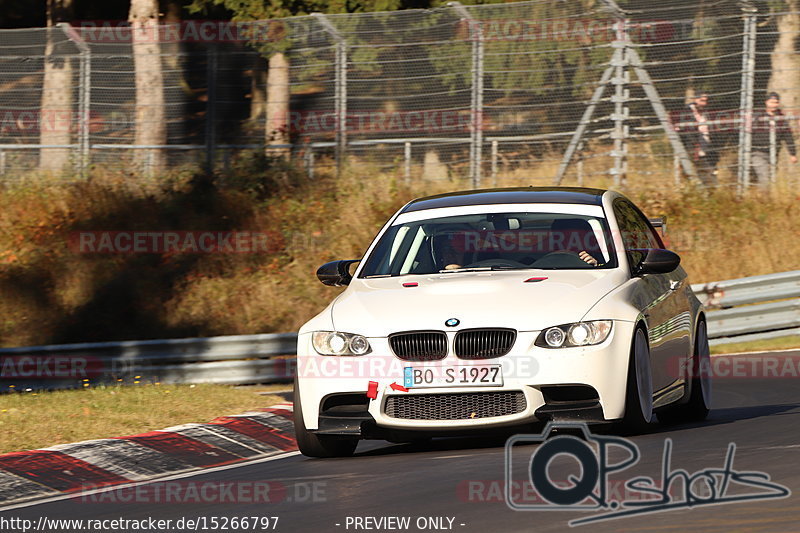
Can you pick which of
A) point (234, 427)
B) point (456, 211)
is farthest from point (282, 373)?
point (456, 211)

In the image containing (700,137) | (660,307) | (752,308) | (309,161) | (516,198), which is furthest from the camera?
(309,161)

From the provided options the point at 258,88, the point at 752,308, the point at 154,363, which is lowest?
the point at 154,363

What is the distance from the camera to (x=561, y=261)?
9.95 m

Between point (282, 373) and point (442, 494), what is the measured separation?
9.83 meters

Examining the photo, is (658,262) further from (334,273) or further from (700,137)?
(700,137)

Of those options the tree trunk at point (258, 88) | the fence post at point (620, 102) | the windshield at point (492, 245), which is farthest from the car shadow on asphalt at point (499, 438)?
the tree trunk at point (258, 88)

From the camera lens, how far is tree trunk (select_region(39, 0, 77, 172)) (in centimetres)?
2428

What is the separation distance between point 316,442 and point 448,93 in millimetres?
14489

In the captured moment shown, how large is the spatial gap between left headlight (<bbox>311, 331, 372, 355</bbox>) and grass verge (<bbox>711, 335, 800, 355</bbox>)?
927 cm

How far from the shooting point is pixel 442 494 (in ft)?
24.9

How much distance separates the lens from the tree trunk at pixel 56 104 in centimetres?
2428

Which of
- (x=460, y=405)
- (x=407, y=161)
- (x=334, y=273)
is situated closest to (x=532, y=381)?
(x=460, y=405)

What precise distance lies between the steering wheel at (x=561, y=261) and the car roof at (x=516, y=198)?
481 mm

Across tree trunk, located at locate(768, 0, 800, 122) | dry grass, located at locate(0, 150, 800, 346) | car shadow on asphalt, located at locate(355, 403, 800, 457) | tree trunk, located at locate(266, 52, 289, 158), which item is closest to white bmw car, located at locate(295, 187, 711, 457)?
car shadow on asphalt, located at locate(355, 403, 800, 457)
